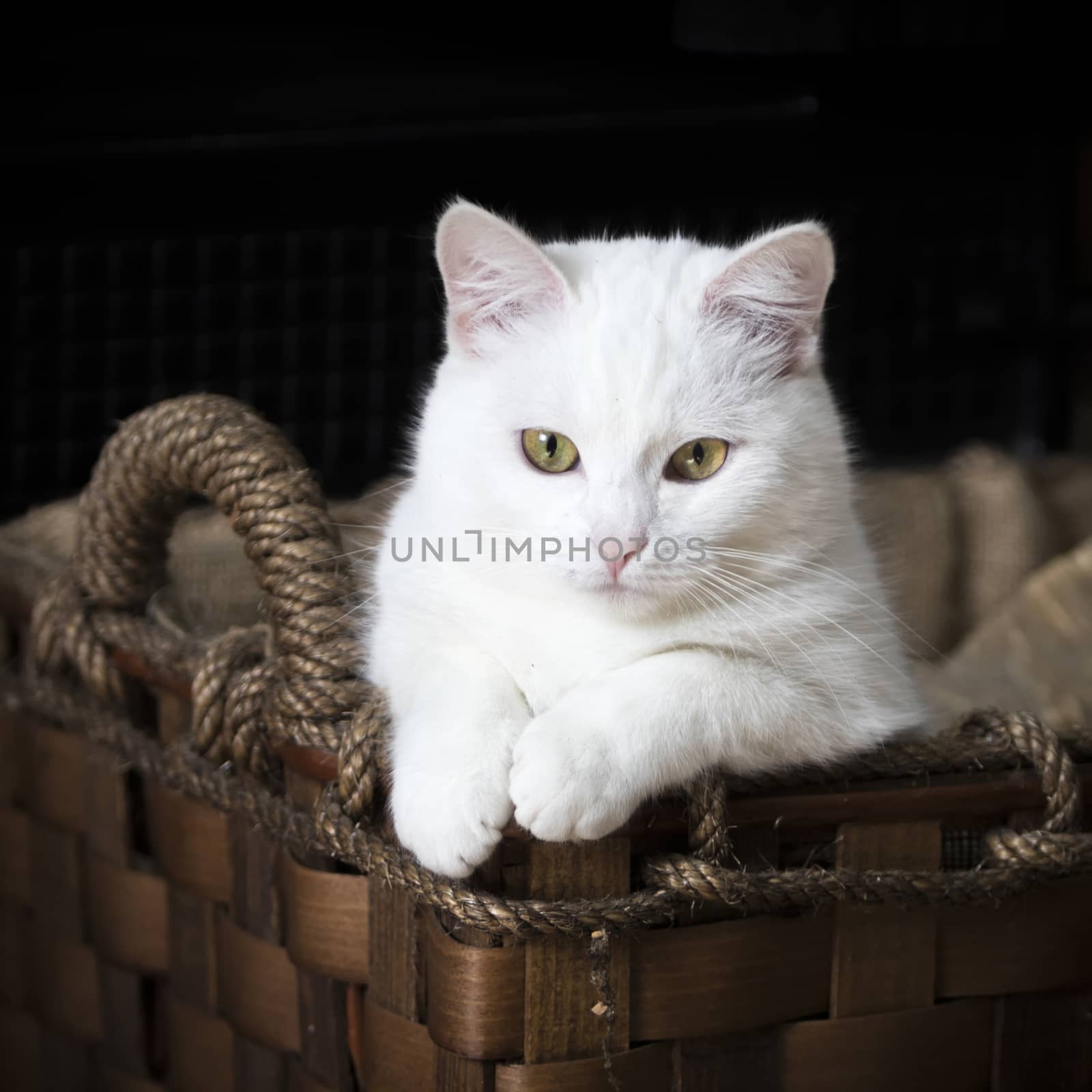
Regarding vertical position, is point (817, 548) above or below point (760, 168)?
below

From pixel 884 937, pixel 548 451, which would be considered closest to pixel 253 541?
pixel 548 451

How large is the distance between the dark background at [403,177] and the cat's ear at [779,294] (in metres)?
1.02

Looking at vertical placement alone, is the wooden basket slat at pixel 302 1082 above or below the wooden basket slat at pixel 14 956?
above

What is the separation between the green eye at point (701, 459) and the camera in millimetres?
997

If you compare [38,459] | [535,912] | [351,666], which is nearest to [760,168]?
[38,459]

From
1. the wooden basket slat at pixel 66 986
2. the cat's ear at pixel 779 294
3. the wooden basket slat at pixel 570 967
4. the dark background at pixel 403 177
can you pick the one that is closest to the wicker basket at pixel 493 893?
the wooden basket slat at pixel 570 967

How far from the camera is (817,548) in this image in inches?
41.5

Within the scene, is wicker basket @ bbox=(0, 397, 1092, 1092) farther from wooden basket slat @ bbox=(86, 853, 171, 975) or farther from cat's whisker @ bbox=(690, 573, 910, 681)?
cat's whisker @ bbox=(690, 573, 910, 681)

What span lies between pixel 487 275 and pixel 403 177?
A: 1.27 meters

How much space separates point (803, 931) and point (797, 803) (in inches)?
4.2

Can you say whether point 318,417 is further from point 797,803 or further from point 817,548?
point 797,803

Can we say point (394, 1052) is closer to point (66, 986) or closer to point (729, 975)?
point (729, 975)

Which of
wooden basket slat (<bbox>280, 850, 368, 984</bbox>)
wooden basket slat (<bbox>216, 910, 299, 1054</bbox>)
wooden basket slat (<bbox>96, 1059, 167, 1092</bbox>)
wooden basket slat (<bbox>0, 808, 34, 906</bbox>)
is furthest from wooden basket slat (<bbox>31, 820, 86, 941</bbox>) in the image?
wooden basket slat (<bbox>280, 850, 368, 984</bbox>)

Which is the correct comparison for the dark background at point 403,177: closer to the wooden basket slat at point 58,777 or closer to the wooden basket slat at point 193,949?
the wooden basket slat at point 58,777
